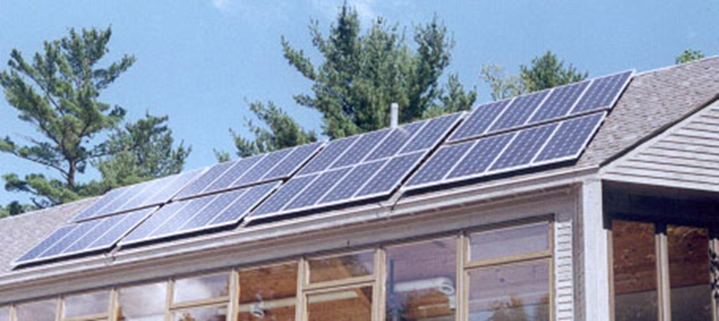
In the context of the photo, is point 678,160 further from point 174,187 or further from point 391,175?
point 174,187

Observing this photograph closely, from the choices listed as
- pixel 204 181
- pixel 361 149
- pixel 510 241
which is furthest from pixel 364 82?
pixel 510 241

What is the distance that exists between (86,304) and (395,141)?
5.04 metres

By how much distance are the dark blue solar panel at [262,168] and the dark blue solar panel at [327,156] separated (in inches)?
28.2

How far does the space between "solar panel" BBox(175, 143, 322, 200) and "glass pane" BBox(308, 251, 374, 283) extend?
2.37 metres

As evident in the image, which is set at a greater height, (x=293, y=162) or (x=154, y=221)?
(x=293, y=162)

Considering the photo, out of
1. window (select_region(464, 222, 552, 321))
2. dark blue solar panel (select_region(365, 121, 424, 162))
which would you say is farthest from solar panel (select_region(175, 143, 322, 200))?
window (select_region(464, 222, 552, 321))

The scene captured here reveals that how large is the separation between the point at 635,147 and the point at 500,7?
457 feet

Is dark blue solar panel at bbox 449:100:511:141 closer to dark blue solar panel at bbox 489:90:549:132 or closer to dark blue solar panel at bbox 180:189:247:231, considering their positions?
dark blue solar panel at bbox 489:90:549:132

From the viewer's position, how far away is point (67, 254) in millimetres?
17438

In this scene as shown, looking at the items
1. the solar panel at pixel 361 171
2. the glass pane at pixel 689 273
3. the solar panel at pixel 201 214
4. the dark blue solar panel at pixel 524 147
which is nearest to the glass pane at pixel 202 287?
the solar panel at pixel 201 214

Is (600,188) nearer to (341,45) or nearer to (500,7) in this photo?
(341,45)

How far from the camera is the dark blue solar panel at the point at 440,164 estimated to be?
14.4 meters

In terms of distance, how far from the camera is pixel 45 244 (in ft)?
60.6

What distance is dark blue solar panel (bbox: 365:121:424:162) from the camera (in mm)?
16312
